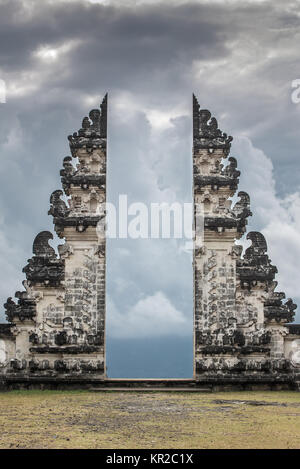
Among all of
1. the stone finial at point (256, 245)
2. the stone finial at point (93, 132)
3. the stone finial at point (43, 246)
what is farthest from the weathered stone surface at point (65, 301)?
the stone finial at point (256, 245)

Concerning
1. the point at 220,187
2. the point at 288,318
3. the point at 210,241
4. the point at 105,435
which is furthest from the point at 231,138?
the point at 105,435

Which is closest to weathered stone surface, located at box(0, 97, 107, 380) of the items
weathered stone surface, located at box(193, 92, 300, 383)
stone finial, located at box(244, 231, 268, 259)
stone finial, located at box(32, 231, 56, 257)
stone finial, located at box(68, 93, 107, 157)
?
stone finial, located at box(32, 231, 56, 257)

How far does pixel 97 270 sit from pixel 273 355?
19.0 ft

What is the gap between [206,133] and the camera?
19031 millimetres

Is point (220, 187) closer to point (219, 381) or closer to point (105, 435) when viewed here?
point (219, 381)

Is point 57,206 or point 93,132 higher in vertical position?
point 93,132

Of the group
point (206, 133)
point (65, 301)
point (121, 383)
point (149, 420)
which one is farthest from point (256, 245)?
point (149, 420)

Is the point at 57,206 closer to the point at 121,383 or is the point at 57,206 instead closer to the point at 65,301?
the point at 65,301

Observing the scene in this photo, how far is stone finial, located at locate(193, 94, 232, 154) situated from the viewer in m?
18.8

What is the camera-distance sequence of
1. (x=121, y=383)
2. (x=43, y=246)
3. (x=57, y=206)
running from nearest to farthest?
(x=121, y=383) < (x=43, y=246) < (x=57, y=206)

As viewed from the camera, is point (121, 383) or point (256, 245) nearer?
point (121, 383)

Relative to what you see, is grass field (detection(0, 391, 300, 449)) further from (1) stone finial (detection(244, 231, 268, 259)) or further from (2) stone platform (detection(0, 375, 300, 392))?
(1) stone finial (detection(244, 231, 268, 259))

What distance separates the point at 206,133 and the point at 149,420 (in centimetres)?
1064

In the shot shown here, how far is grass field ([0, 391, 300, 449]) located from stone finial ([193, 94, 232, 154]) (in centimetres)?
761
